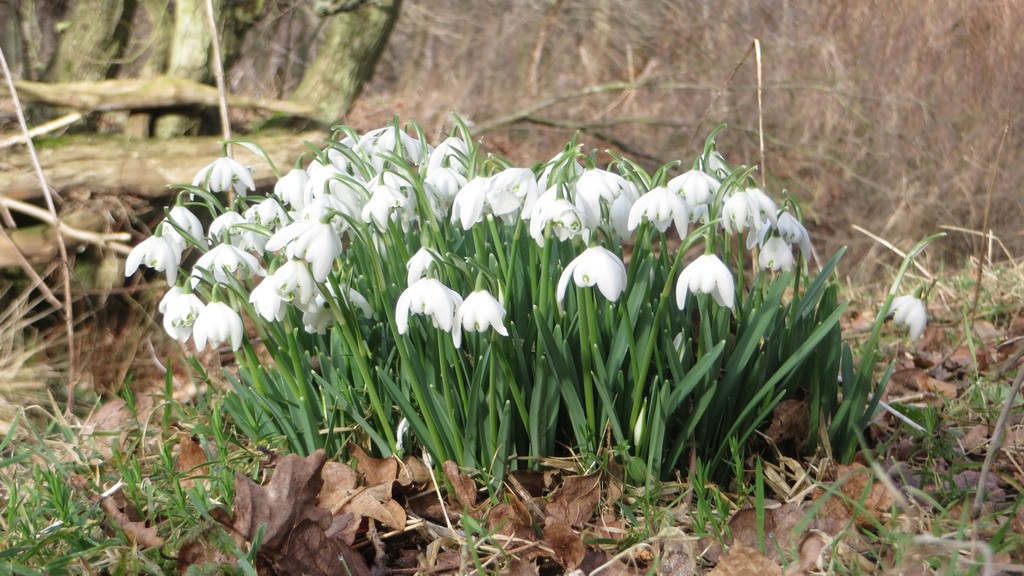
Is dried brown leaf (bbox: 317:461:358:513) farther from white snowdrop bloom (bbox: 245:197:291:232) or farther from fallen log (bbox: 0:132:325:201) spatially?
fallen log (bbox: 0:132:325:201)

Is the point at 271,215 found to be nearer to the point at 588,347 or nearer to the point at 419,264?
the point at 419,264

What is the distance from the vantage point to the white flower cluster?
1.64m

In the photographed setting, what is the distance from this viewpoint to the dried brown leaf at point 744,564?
156 centimetres

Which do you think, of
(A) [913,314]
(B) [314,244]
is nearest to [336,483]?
(B) [314,244]

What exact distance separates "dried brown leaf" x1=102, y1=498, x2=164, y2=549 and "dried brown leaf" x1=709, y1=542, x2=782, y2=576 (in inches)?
41.8

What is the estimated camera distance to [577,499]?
187 cm

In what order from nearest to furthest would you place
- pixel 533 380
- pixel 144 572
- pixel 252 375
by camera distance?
pixel 144 572 < pixel 533 380 < pixel 252 375

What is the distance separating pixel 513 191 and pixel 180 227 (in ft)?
2.43

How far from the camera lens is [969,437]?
229 centimetres

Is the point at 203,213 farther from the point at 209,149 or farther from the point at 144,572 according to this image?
the point at 144,572

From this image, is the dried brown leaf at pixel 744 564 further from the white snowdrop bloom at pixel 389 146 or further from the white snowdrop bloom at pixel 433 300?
the white snowdrop bloom at pixel 389 146

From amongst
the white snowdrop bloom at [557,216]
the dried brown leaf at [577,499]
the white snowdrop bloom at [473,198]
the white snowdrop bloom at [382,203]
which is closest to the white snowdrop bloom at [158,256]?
the white snowdrop bloom at [382,203]

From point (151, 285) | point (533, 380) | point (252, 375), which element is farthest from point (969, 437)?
point (151, 285)

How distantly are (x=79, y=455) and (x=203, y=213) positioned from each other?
1.73m
